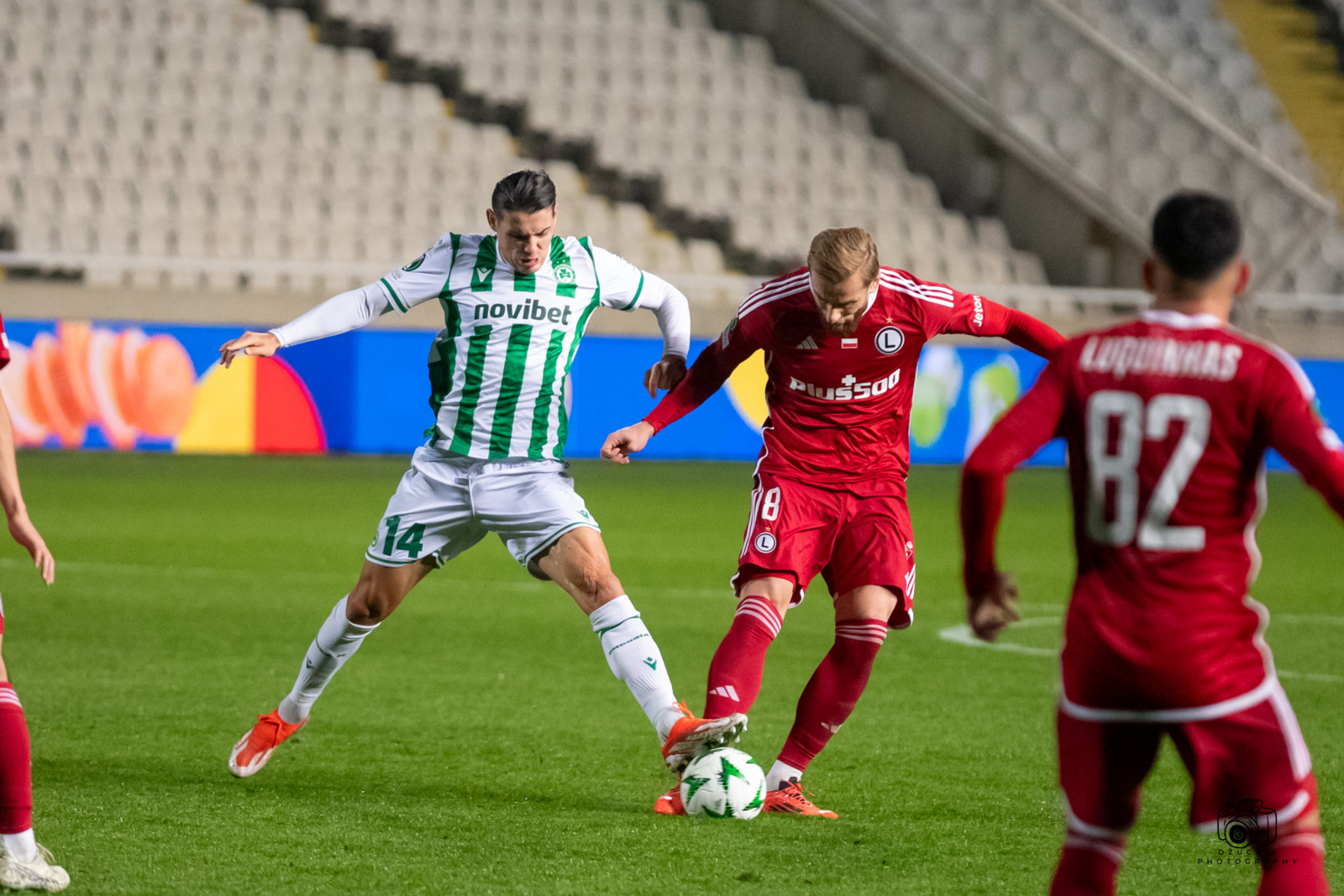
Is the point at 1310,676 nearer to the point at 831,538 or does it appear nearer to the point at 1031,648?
the point at 1031,648

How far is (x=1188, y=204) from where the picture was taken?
257 cm

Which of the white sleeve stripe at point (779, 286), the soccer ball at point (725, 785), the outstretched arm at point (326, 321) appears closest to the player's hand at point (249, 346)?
the outstretched arm at point (326, 321)

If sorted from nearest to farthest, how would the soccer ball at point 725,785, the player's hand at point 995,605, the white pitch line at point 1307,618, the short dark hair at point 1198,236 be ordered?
the short dark hair at point 1198,236 < the player's hand at point 995,605 < the soccer ball at point 725,785 < the white pitch line at point 1307,618

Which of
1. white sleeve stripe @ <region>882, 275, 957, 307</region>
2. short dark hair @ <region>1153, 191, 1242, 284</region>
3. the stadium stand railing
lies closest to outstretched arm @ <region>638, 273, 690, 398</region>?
white sleeve stripe @ <region>882, 275, 957, 307</region>

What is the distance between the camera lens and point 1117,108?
1909cm

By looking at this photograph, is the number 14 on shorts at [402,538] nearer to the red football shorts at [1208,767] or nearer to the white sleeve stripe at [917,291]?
the white sleeve stripe at [917,291]

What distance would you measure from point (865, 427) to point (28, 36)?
55.6 feet

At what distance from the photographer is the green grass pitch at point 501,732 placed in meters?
3.84

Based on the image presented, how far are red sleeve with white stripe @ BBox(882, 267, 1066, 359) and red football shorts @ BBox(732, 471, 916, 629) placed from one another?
518 mm

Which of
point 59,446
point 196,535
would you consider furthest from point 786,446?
point 59,446

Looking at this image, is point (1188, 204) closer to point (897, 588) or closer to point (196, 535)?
point (897, 588)

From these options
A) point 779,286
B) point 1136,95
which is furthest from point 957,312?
point 1136,95

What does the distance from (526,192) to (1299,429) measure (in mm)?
2549

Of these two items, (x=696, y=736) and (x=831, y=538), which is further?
(x=831, y=538)
